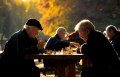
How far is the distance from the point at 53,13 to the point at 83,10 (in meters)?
1.99

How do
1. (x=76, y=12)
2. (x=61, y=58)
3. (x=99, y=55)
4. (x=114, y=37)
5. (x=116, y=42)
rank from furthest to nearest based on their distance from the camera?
(x=76, y=12), (x=114, y=37), (x=116, y=42), (x=61, y=58), (x=99, y=55)

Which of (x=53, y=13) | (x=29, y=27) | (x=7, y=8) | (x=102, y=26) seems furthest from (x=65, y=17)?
(x=7, y=8)

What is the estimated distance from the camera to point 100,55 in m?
6.09

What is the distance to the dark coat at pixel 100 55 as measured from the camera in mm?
6086


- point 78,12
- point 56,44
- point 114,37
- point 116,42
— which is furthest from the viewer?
point 78,12

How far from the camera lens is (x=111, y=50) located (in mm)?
6172

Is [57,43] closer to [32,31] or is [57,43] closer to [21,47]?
[32,31]

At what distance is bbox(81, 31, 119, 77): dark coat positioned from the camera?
6.09 metres

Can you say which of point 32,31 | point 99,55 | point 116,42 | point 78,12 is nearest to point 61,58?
point 32,31

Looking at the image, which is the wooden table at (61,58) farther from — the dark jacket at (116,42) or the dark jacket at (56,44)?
the dark jacket at (56,44)

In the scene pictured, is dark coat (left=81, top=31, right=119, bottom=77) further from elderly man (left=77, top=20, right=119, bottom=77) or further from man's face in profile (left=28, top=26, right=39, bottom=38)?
man's face in profile (left=28, top=26, right=39, bottom=38)

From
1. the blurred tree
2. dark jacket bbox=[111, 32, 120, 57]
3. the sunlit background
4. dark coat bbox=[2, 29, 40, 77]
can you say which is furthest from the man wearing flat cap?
the blurred tree

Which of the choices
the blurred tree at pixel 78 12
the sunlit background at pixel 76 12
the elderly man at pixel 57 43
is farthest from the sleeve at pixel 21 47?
the blurred tree at pixel 78 12

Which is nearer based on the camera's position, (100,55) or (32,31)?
(100,55)
